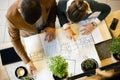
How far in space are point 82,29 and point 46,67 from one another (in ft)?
1.15

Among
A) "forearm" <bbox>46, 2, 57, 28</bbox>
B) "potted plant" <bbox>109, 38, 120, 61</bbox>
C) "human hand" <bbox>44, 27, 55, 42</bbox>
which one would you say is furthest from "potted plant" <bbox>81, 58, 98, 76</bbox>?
"forearm" <bbox>46, 2, 57, 28</bbox>

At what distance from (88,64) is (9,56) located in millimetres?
553

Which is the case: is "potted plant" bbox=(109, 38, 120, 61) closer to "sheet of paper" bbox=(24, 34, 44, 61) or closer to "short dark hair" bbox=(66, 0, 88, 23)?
"short dark hair" bbox=(66, 0, 88, 23)

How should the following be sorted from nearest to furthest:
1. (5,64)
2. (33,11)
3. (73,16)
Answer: (33,11), (73,16), (5,64)

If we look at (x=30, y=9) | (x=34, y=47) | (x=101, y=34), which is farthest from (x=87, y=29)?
(x=30, y=9)

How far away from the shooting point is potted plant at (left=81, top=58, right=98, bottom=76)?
4.20 feet

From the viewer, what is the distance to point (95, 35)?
57.9 inches

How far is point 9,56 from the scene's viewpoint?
151 centimetres

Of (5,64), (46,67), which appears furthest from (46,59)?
(5,64)

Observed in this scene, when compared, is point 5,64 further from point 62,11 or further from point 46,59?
point 62,11

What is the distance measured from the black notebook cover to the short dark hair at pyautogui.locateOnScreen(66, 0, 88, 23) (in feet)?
1.53

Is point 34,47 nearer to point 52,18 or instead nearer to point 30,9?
point 52,18

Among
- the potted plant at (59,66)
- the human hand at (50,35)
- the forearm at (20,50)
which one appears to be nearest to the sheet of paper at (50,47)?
the human hand at (50,35)

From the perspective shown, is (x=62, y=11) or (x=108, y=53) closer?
(x=108, y=53)
